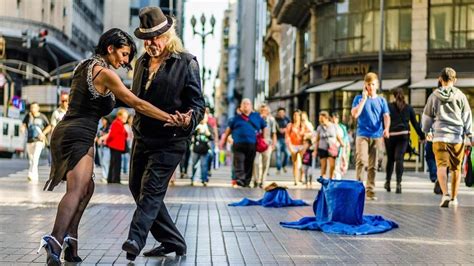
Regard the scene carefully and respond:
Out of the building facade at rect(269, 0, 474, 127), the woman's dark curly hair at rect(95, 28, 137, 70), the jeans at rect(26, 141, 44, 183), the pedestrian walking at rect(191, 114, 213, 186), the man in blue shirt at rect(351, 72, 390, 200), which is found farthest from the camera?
the building facade at rect(269, 0, 474, 127)

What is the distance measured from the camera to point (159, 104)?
7.29 metres

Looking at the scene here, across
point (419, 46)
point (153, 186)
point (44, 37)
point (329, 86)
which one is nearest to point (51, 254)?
point (153, 186)

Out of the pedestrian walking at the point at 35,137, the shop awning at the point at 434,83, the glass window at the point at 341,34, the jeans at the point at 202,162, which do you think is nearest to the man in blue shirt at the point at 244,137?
the jeans at the point at 202,162

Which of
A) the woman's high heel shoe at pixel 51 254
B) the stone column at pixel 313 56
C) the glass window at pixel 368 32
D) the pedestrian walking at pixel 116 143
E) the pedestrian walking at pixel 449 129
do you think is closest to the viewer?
the woman's high heel shoe at pixel 51 254

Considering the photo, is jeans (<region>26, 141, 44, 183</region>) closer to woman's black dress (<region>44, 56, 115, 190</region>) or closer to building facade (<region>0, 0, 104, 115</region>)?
woman's black dress (<region>44, 56, 115, 190</region>)

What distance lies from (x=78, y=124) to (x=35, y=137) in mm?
13436

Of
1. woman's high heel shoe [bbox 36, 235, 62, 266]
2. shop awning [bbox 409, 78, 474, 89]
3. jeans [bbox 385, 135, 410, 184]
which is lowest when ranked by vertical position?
woman's high heel shoe [bbox 36, 235, 62, 266]

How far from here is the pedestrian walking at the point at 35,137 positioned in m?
19.9

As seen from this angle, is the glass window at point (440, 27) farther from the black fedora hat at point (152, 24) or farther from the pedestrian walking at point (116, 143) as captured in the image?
the black fedora hat at point (152, 24)

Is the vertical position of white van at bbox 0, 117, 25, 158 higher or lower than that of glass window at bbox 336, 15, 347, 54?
lower

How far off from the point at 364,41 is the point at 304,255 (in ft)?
109

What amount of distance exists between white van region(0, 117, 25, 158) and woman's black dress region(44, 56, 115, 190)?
128 feet

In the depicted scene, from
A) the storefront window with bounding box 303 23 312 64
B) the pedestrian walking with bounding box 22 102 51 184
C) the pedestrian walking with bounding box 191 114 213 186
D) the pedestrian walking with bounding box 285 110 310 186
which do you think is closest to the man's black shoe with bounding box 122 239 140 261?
the pedestrian walking with bounding box 22 102 51 184

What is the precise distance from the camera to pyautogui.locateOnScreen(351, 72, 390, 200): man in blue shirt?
49.2ft
